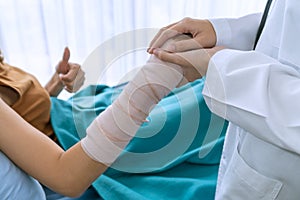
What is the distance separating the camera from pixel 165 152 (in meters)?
1.03

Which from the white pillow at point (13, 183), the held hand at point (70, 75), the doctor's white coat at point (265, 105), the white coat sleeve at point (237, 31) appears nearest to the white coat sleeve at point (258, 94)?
the doctor's white coat at point (265, 105)

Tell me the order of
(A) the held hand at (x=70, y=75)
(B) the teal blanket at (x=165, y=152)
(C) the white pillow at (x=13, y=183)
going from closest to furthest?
1. (C) the white pillow at (x=13, y=183)
2. (B) the teal blanket at (x=165, y=152)
3. (A) the held hand at (x=70, y=75)

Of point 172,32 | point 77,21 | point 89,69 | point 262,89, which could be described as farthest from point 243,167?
point 77,21

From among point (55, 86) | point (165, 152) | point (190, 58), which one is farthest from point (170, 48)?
point (55, 86)

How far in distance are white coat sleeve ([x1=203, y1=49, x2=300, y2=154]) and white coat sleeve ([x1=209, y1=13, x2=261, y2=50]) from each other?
15 cm

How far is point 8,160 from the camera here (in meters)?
0.77

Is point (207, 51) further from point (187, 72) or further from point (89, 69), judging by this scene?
point (89, 69)

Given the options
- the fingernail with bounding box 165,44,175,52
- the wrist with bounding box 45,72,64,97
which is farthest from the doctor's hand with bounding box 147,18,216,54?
the wrist with bounding box 45,72,64,97

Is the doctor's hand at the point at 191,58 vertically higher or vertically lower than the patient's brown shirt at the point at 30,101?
higher

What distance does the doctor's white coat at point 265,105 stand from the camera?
0.54 m

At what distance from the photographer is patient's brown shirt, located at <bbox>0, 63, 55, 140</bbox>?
3.52 ft

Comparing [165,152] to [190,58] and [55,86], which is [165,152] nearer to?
[190,58]

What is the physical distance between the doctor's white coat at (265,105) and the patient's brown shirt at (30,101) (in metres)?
0.67

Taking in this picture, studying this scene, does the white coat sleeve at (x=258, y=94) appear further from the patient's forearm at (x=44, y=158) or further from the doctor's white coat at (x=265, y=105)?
the patient's forearm at (x=44, y=158)
